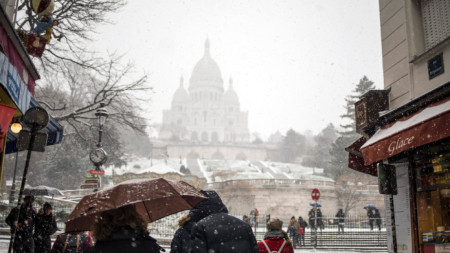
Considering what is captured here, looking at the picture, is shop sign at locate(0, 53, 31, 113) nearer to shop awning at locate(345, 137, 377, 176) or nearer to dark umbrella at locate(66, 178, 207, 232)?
dark umbrella at locate(66, 178, 207, 232)

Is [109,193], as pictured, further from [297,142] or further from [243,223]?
[297,142]

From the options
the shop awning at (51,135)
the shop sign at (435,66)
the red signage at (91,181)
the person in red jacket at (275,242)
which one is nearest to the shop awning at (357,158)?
the shop sign at (435,66)

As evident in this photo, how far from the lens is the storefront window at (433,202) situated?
22.9ft

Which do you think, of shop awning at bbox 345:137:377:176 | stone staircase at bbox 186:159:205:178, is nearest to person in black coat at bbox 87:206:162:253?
shop awning at bbox 345:137:377:176

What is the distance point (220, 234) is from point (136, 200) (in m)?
0.81

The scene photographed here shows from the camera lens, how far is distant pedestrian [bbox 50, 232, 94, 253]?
15.5 feet

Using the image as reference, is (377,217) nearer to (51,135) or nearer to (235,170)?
(51,135)

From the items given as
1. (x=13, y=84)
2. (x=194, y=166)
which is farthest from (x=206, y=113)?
(x=13, y=84)

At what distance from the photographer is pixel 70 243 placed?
4801 millimetres

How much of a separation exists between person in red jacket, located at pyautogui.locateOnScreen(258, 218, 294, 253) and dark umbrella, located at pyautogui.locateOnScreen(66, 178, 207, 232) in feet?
3.04

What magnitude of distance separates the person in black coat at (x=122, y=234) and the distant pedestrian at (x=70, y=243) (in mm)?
1846

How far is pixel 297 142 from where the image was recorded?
101438mm

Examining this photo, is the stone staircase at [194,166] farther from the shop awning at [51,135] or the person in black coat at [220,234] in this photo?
the person in black coat at [220,234]

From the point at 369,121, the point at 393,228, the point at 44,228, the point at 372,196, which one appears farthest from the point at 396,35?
the point at 372,196
